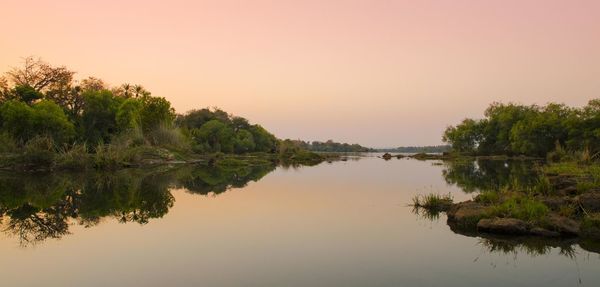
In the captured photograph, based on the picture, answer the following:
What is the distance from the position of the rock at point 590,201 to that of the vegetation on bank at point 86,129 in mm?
33741

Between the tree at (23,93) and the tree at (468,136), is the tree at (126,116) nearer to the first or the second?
the tree at (23,93)

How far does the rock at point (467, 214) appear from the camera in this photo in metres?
12.0

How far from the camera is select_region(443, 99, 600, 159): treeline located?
63688mm

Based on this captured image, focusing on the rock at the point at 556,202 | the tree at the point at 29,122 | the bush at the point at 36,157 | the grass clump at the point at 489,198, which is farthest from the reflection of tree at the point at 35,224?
the tree at the point at 29,122

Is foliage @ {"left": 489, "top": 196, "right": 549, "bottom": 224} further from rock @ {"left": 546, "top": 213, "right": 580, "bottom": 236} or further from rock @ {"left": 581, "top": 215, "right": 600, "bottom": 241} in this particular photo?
rock @ {"left": 581, "top": 215, "right": 600, "bottom": 241}

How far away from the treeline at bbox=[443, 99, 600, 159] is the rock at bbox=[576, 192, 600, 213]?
36.8 m

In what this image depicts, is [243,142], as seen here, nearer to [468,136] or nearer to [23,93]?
[23,93]

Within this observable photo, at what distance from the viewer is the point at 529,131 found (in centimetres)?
7569

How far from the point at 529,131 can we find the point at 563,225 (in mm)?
73915

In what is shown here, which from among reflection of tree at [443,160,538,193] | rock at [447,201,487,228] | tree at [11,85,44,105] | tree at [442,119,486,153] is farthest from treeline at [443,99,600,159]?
tree at [11,85,44,105]

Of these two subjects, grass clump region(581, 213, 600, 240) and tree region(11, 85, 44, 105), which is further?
tree region(11, 85, 44, 105)

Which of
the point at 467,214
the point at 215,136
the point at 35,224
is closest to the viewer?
the point at 35,224

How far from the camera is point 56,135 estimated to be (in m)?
44.8

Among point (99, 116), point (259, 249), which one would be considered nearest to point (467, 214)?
point (259, 249)
